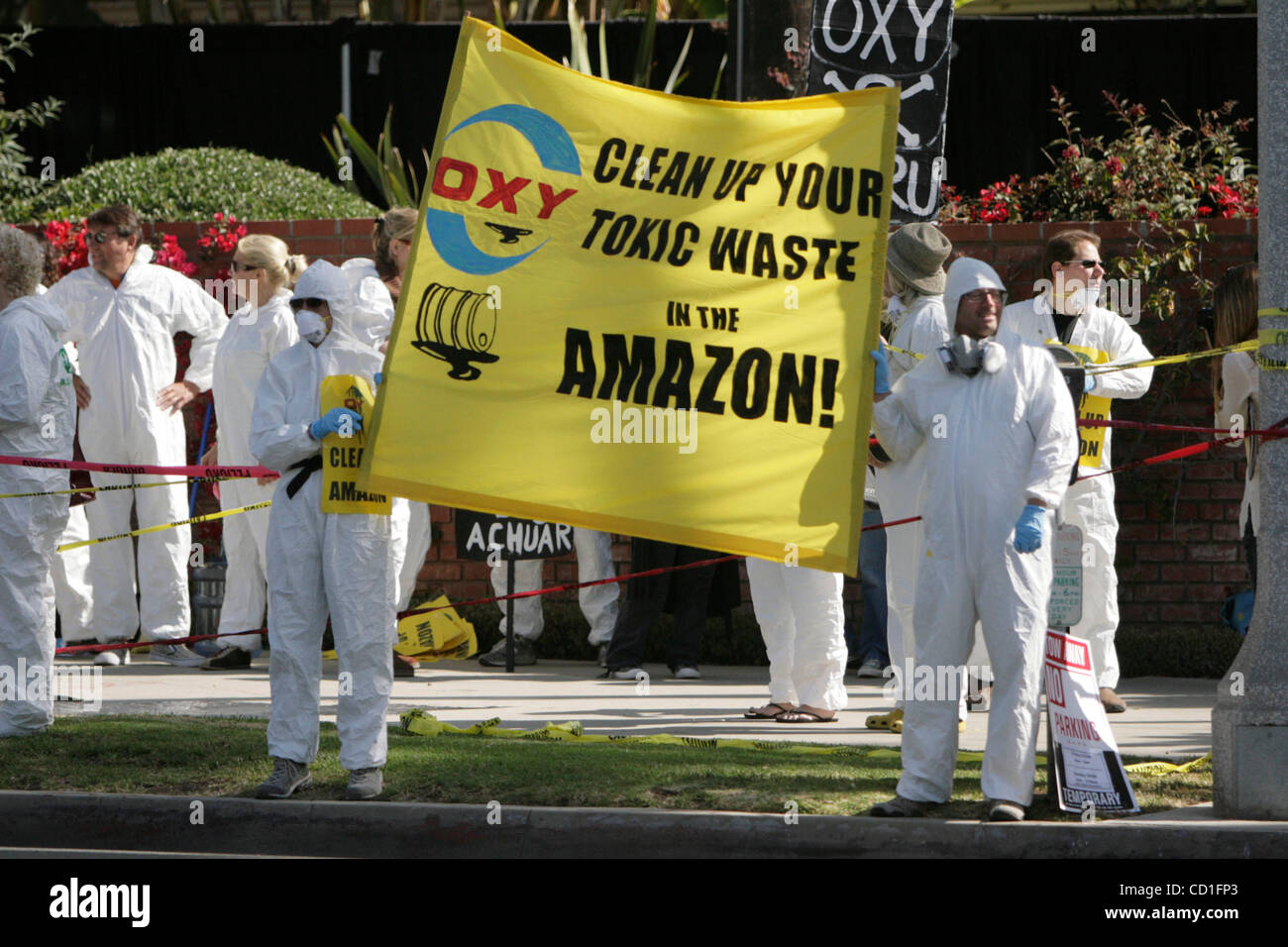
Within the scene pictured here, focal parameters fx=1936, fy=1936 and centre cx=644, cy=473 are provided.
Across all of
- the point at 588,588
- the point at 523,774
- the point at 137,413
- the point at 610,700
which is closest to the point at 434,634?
the point at 588,588

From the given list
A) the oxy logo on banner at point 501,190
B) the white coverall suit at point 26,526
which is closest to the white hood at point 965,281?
the oxy logo on banner at point 501,190

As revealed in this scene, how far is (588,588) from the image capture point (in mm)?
11688

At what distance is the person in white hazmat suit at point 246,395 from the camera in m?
11.3

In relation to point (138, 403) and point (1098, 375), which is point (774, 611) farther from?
point (138, 403)

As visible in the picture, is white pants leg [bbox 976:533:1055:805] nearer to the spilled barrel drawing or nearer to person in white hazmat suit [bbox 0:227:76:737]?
the spilled barrel drawing

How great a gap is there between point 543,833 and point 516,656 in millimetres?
4838

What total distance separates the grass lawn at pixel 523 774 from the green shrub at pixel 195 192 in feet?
19.0

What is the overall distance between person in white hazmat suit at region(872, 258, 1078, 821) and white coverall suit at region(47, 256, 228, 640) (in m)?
5.85

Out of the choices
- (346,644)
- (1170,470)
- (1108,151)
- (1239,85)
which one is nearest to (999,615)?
(346,644)

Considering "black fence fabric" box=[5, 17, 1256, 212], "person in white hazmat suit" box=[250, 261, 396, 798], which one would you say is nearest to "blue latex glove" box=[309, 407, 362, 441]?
"person in white hazmat suit" box=[250, 261, 396, 798]

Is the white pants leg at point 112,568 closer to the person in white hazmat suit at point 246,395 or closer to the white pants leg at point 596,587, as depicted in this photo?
the person in white hazmat suit at point 246,395

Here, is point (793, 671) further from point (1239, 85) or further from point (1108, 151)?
point (1239, 85)

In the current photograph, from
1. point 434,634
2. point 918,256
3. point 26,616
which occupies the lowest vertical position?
point 434,634

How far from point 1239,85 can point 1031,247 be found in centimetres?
574
